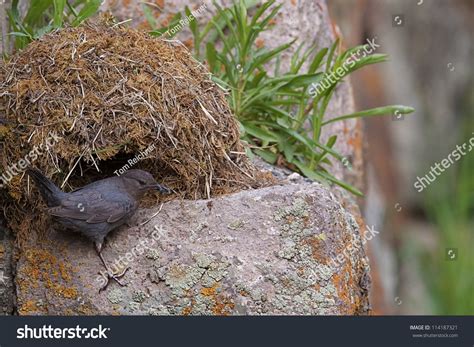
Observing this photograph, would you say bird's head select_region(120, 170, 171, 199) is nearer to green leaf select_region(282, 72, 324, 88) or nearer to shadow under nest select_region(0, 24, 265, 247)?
shadow under nest select_region(0, 24, 265, 247)

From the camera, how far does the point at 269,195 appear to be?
627cm

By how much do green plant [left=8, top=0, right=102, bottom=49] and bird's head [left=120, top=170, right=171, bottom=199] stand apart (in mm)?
1428

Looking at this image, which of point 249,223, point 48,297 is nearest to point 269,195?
point 249,223

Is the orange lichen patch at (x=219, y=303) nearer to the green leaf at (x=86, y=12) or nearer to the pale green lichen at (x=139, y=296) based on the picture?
the pale green lichen at (x=139, y=296)

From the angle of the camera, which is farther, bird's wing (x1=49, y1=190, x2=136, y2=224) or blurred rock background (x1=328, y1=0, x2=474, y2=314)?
blurred rock background (x1=328, y1=0, x2=474, y2=314)

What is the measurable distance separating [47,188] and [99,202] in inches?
12.8

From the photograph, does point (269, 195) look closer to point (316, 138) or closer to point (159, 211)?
Answer: point (159, 211)

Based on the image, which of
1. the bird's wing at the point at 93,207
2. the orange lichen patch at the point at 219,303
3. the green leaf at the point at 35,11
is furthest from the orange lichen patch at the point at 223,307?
the green leaf at the point at 35,11

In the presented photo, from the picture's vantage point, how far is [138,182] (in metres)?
6.13

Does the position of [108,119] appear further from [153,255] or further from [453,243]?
[453,243]

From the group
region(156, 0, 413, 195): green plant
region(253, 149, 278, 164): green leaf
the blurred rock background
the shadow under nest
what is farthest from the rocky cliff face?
the blurred rock background

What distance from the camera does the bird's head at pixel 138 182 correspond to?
241 inches

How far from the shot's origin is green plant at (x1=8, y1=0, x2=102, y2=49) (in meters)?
7.02

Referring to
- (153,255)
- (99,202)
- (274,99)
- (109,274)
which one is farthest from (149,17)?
(109,274)
